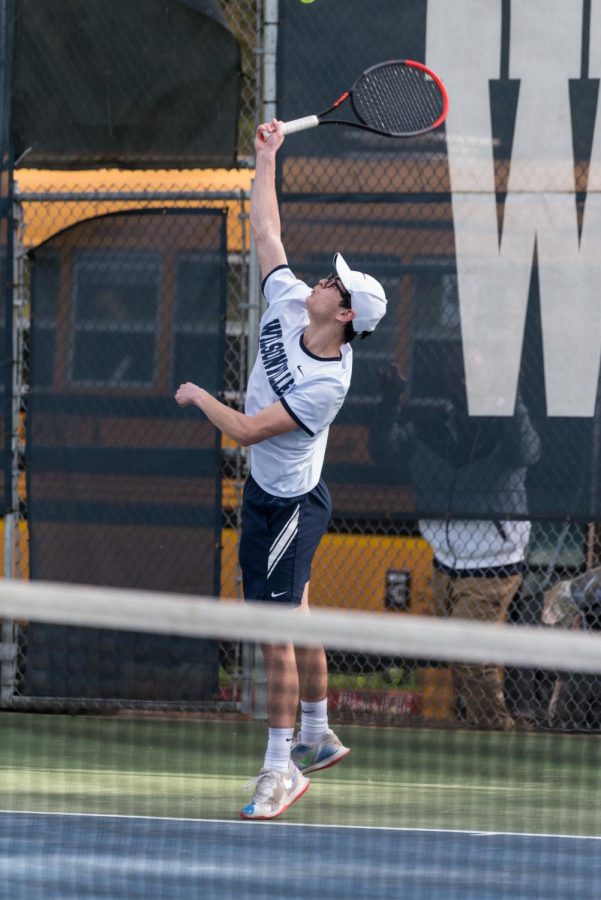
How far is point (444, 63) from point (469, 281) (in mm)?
878

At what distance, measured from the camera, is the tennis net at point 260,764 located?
2699 millimetres

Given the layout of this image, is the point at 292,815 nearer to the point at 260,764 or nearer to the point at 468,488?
the point at 260,764

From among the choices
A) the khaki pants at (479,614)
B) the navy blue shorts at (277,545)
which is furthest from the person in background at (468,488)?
the navy blue shorts at (277,545)

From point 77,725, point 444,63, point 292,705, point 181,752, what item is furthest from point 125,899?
point 444,63

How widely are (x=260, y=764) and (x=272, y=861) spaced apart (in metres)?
1.87

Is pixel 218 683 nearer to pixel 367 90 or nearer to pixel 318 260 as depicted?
pixel 318 260

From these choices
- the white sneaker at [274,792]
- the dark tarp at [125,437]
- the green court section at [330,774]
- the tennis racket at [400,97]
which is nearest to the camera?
the white sneaker at [274,792]

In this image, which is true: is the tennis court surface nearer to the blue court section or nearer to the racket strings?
the blue court section

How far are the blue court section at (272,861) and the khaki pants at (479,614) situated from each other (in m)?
1.99

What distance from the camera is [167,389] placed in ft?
23.2

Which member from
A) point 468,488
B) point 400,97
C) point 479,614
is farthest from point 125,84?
point 479,614

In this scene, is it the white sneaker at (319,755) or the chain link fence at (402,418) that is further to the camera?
the chain link fence at (402,418)

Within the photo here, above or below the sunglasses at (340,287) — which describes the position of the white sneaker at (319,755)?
below

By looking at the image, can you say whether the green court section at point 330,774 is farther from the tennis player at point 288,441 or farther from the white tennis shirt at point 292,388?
the white tennis shirt at point 292,388
